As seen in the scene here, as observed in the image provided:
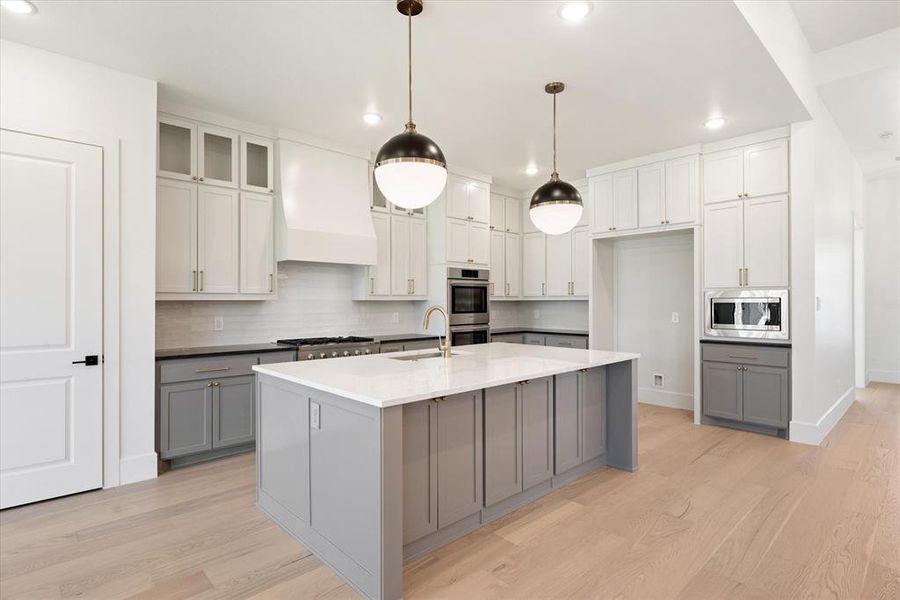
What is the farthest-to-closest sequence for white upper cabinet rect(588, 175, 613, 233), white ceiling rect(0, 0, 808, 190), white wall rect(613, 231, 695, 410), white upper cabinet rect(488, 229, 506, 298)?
1. white upper cabinet rect(488, 229, 506, 298)
2. white upper cabinet rect(588, 175, 613, 233)
3. white wall rect(613, 231, 695, 410)
4. white ceiling rect(0, 0, 808, 190)

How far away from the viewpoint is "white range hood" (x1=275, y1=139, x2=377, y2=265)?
4.35 metres

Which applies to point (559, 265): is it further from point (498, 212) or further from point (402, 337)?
point (402, 337)

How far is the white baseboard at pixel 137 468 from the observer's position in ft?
10.8

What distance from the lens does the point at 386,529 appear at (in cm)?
199

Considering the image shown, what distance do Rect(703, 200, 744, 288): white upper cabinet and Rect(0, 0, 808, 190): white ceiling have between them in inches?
28.8

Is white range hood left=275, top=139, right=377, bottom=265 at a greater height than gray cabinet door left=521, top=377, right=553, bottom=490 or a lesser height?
greater

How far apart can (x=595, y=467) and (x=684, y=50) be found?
2910 millimetres

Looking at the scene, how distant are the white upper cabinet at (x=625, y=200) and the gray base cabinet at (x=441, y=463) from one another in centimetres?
361

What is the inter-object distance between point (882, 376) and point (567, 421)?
6617 mm

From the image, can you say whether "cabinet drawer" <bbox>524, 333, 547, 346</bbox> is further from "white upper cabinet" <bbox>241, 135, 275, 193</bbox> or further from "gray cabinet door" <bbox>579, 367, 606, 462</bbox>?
"white upper cabinet" <bbox>241, 135, 275, 193</bbox>

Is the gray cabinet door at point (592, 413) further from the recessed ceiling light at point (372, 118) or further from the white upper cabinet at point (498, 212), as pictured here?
the white upper cabinet at point (498, 212)

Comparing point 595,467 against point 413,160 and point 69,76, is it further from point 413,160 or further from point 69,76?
point 69,76

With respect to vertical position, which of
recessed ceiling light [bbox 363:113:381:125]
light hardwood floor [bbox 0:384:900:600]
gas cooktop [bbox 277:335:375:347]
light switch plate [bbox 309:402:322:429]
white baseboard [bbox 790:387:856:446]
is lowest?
light hardwood floor [bbox 0:384:900:600]

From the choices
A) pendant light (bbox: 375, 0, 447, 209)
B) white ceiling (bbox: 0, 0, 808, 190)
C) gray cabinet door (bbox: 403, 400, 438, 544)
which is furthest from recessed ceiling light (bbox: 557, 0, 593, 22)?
gray cabinet door (bbox: 403, 400, 438, 544)
